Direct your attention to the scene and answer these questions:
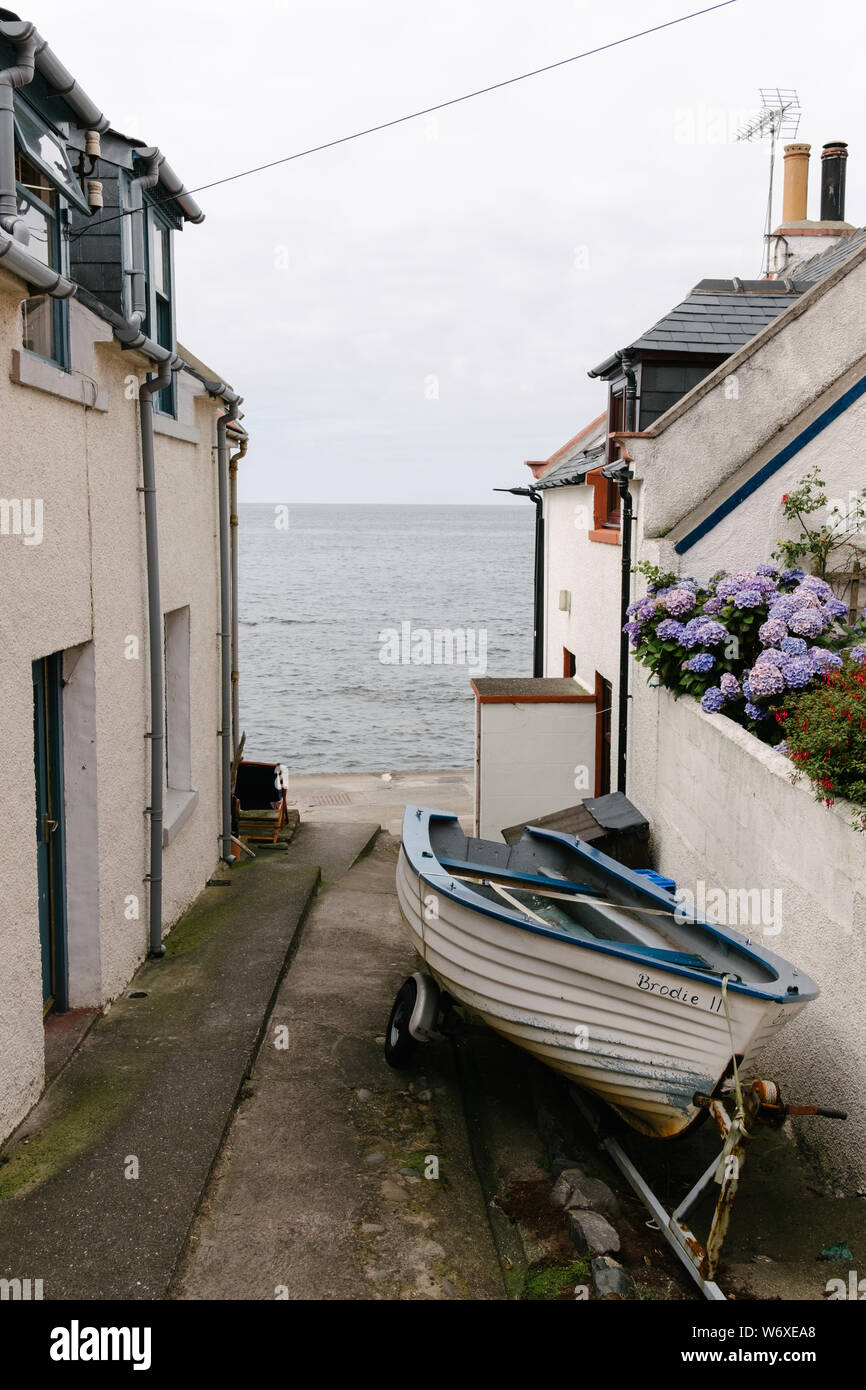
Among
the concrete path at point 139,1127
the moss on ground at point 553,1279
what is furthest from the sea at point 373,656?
the moss on ground at point 553,1279

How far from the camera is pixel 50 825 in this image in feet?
24.8

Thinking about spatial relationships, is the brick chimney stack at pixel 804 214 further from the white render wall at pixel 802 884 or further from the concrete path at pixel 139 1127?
the concrete path at pixel 139 1127

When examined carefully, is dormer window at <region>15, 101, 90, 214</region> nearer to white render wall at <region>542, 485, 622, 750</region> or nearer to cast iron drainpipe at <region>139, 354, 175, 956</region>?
cast iron drainpipe at <region>139, 354, 175, 956</region>

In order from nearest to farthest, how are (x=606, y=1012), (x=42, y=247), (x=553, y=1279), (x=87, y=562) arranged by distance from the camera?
(x=553, y=1279)
(x=606, y=1012)
(x=42, y=247)
(x=87, y=562)

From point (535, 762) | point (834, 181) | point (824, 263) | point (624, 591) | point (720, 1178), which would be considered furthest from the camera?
point (834, 181)

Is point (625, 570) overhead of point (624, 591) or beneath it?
overhead

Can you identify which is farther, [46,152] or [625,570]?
[625,570]

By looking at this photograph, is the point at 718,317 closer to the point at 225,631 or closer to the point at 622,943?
the point at 225,631

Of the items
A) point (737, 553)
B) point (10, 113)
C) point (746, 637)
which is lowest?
point (746, 637)

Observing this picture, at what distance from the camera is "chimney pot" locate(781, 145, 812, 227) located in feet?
63.2

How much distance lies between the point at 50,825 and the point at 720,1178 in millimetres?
4632

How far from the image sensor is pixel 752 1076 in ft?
24.8

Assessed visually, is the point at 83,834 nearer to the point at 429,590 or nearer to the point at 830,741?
the point at 830,741

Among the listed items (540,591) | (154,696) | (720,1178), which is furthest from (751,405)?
(540,591)
